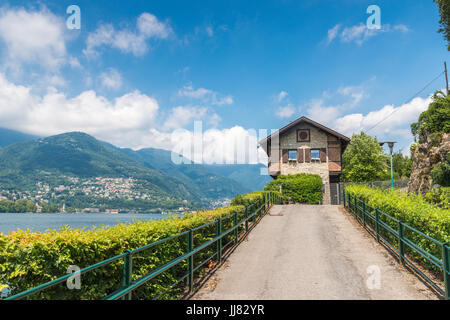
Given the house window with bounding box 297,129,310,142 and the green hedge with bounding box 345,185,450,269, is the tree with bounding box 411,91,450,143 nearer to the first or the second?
the house window with bounding box 297,129,310,142

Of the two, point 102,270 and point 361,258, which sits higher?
point 102,270

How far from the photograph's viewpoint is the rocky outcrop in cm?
2122

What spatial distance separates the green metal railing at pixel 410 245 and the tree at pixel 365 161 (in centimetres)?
3377

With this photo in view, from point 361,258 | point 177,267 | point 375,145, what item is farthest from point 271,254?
point 375,145

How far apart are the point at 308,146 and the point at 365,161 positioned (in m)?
16.1

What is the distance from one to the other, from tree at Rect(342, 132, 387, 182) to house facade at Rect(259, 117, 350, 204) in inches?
456

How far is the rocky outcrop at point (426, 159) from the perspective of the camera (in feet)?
69.6

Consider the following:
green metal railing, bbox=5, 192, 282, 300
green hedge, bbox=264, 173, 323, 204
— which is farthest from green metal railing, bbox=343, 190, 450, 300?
green hedge, bbox=264, 173, 323, 204

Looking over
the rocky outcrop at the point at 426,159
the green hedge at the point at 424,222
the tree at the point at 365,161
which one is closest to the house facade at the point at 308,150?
the rocky outcrop at the point at 426,159

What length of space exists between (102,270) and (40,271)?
0.87m

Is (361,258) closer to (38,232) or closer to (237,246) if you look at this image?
(237,246)

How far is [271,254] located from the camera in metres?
9.87

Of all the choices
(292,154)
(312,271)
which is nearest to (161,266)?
(312,271)

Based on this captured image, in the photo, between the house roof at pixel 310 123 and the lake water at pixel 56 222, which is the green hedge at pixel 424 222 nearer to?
the lake water at pixel 56 222
